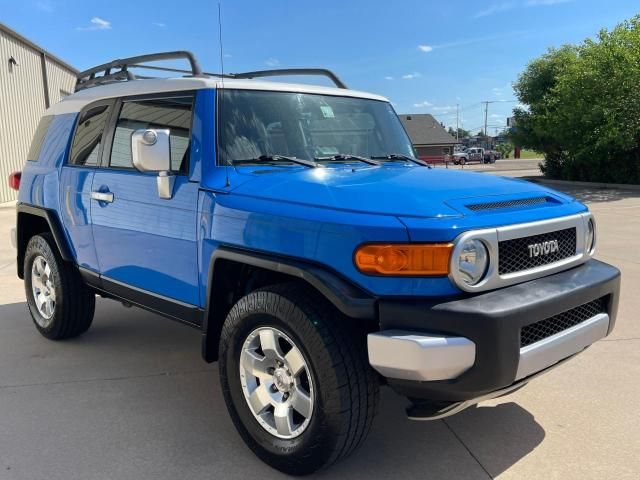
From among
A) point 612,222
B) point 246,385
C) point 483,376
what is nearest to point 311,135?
point 246,385

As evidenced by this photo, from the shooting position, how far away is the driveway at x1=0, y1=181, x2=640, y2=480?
2.82m

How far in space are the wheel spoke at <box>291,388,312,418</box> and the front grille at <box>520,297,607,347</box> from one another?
3.23 ft

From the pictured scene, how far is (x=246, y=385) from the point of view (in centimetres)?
287

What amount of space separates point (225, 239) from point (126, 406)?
4.57 feet

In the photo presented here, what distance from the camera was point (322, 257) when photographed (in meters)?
2.51

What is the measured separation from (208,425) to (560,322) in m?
1.99

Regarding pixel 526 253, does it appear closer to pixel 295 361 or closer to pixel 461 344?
pixel 461 344

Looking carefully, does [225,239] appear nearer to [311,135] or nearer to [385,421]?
[311,135]

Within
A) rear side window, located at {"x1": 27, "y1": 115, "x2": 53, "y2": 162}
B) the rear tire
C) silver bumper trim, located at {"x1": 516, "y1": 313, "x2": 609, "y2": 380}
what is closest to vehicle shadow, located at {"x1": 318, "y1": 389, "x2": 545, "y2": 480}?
silver bumper trim, located at {"x1": 516, "y1": 313, "x2": 609, "y2": 380}

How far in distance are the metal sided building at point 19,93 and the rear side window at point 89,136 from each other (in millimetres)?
14930

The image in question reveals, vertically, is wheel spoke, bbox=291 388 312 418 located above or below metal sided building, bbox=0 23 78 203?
below

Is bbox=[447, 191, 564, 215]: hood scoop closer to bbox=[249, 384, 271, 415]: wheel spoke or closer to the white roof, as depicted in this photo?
bbox=[249, 384, 271, 415]: wheel spoke

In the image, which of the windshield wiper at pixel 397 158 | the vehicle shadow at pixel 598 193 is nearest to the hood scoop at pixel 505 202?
the windshield wiper at pixel 397 158

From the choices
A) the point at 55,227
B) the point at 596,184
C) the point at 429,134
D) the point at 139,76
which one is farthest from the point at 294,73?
the point at 429,134
